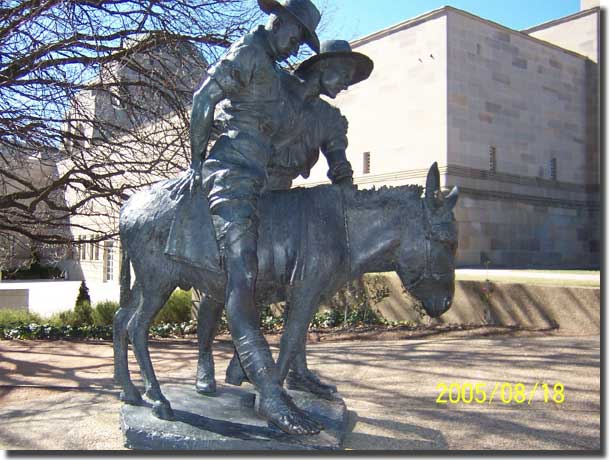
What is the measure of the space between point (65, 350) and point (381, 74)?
46.0 ft

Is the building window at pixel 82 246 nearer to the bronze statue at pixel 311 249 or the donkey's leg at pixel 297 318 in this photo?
the bronze statue at pixel 311 249

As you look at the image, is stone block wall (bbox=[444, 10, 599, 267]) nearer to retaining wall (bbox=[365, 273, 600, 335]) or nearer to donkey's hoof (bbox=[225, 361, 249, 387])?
retaining wall (bbox=[365, 273, 600, 335])

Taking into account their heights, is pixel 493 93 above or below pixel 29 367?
above

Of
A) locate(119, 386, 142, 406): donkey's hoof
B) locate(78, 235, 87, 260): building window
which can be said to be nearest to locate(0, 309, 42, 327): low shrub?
locate(78, 235, 87, 260): building window

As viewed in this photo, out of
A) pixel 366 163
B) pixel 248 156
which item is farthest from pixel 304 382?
pixel 366 163

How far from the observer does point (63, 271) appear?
128 ft

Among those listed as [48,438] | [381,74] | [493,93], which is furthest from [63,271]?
[48,438]

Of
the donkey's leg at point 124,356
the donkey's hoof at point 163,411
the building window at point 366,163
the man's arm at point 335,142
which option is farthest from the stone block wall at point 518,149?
the donkey's hoof at point 163,411

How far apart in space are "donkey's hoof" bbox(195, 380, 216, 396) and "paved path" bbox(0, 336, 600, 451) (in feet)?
2.44

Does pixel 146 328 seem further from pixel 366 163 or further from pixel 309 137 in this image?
pixel 366 163

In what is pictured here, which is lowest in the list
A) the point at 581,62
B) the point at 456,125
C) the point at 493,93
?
the point at 456,125

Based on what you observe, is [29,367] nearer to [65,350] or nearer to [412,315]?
[65,350]
